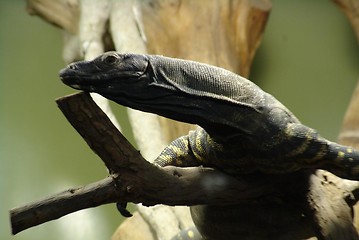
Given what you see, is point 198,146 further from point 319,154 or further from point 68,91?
point 68,91

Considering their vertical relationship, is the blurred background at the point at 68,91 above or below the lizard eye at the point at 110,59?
below

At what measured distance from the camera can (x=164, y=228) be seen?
1948 millimetres

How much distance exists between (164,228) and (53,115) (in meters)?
1.10

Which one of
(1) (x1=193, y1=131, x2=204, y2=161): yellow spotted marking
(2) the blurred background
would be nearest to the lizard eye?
(1) (x1=193, y1=131, x2=204, y2=161): yellow spotted marking

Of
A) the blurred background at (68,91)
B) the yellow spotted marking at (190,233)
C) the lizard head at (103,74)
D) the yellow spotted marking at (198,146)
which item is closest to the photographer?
the lizard head at (103,74)

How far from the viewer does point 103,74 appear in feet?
3.68

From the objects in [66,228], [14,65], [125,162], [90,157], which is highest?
[125,162]

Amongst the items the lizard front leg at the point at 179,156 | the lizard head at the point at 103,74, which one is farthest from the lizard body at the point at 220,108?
the lizard front leg at the point at 179,156

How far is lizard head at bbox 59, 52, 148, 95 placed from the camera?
112 cm

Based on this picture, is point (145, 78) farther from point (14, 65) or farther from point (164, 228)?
point (14, 65)

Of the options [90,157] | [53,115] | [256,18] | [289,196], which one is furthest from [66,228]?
[289,196]

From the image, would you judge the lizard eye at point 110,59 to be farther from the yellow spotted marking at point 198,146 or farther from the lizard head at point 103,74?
the yellow spotted marking at point 198,146

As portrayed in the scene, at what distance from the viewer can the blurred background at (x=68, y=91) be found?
260 centimetres

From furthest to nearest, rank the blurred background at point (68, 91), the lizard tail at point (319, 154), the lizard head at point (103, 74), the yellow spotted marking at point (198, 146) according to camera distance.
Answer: the blurred background at point (68, 91) < the yellow spotted marking at point (198, 146) < the lizard tail at point (319, 154) < the lizard head at point (103, 74)
